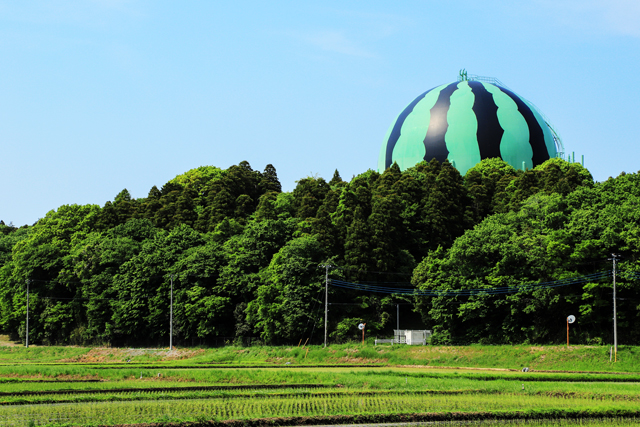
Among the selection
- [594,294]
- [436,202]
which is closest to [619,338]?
[594,294]

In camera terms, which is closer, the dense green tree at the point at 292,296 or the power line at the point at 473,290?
the power line at the point at 473,290

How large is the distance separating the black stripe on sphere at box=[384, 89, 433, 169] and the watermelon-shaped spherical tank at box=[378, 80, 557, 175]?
3.48 ft

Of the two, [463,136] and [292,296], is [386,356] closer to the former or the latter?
[292,296]

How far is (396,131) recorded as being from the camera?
71.9m

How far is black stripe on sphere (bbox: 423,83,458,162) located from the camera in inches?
2643

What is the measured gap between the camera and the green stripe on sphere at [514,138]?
6619 cm

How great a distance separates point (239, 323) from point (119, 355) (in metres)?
9.39

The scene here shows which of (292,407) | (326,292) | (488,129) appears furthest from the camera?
(488,129)

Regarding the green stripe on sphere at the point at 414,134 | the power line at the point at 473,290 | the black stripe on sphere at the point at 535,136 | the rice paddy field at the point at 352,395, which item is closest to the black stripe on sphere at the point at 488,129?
the black stripe on sphere at the point at 535,136

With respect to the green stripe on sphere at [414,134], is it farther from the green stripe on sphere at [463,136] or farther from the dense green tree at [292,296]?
the dense green tree at [292,296]

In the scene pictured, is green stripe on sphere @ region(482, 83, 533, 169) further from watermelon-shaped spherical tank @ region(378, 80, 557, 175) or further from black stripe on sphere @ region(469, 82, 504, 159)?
black stripe on sphere @ region(469, 82, 504, 159)

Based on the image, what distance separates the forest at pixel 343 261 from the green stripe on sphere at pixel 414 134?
484 cm

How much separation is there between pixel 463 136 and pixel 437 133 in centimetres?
248

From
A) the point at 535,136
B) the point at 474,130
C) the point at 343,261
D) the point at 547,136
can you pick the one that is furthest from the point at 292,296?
the point at 547,136
